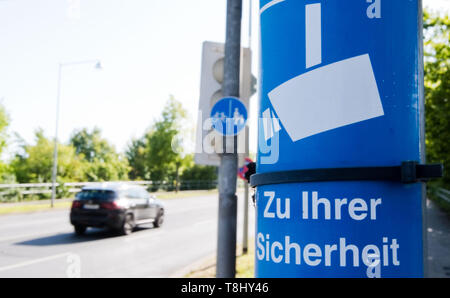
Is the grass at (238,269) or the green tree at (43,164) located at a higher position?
the green tree at (43,164)

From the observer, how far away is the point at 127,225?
1238cm

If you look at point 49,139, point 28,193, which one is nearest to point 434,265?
point 28,193

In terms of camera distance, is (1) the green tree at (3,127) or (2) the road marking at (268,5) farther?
(1) the green tree at (3,127)

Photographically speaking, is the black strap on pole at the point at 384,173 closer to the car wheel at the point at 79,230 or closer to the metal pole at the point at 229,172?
the metal pole at the point at 229,172

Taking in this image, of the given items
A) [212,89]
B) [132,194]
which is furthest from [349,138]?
[132,194]

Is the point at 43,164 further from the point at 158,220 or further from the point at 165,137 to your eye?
the point at 158,220

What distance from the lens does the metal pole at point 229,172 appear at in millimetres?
3816

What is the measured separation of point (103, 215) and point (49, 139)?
40631 mm

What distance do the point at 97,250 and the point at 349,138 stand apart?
30.5ft

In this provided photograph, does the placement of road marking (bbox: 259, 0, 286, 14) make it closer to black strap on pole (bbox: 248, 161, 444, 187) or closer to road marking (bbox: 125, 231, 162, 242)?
black strap on pole (bbox: 248, 161, 444, 187)

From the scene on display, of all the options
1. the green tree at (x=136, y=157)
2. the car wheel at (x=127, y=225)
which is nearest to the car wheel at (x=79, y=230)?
the car wheel at (x=127, y=225)

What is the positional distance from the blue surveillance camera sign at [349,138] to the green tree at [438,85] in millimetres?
13017
